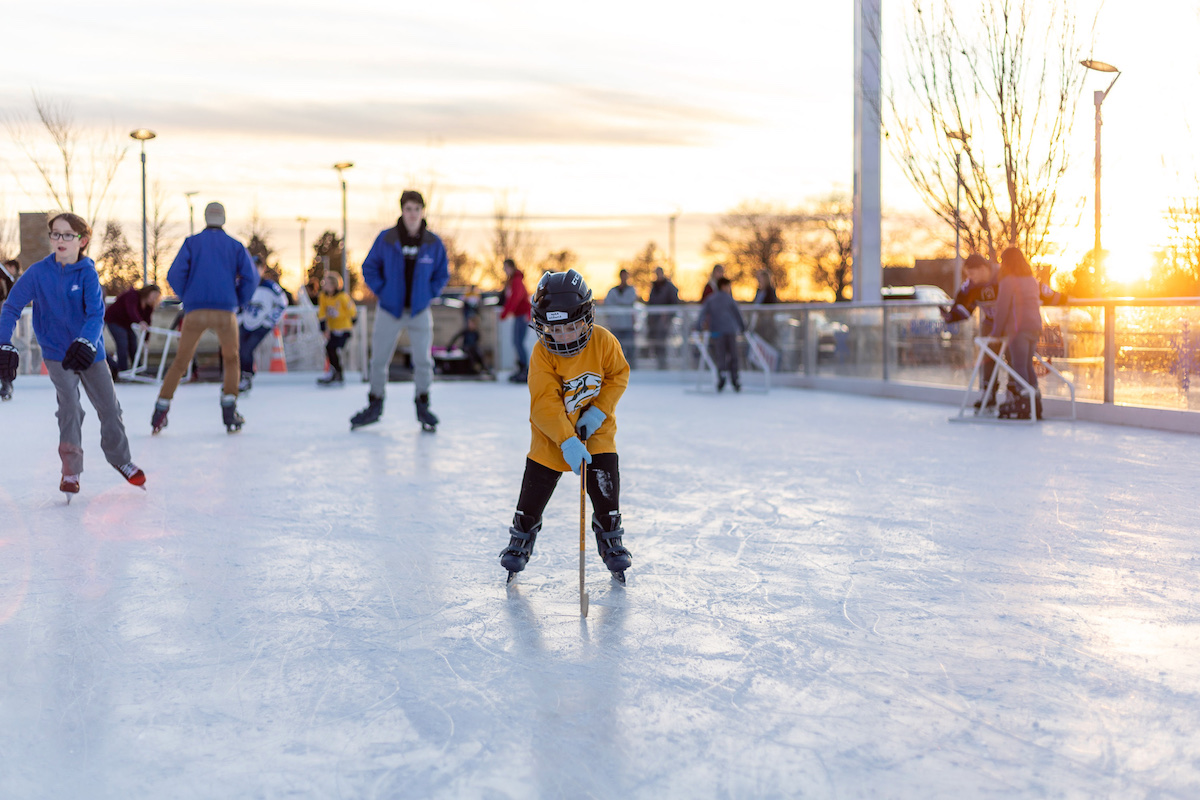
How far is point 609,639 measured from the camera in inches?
119

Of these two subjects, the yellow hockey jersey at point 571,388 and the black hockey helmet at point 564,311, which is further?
the yellow hockey jersey at point 571,388

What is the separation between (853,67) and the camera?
50.2 ft

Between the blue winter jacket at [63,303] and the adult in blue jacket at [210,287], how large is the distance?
270 centimetres

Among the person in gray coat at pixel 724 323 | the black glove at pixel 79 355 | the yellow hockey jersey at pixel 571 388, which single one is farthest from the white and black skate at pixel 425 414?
the person in gray coat at pixel 724 323

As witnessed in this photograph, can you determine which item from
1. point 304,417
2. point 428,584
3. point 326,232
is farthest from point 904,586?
point 326,232

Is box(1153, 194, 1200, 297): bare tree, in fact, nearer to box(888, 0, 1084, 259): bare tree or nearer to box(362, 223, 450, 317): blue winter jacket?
box(888, 0, 1084, 259): bare tree

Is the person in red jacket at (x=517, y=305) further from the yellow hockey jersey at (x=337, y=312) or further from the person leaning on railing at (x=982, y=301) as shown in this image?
the person leaning on railing at (x=982, y=301)

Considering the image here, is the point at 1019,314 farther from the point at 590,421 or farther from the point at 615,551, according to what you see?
the point at 590,421

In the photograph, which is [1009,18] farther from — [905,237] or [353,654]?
[905,237]

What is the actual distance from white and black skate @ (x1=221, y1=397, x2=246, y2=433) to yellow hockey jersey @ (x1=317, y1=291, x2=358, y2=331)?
6.18 meters

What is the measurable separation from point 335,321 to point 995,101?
8.69m

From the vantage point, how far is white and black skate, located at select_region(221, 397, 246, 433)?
8.28 meters

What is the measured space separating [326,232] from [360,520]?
67348mm

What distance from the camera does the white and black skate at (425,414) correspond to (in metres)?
8.44
